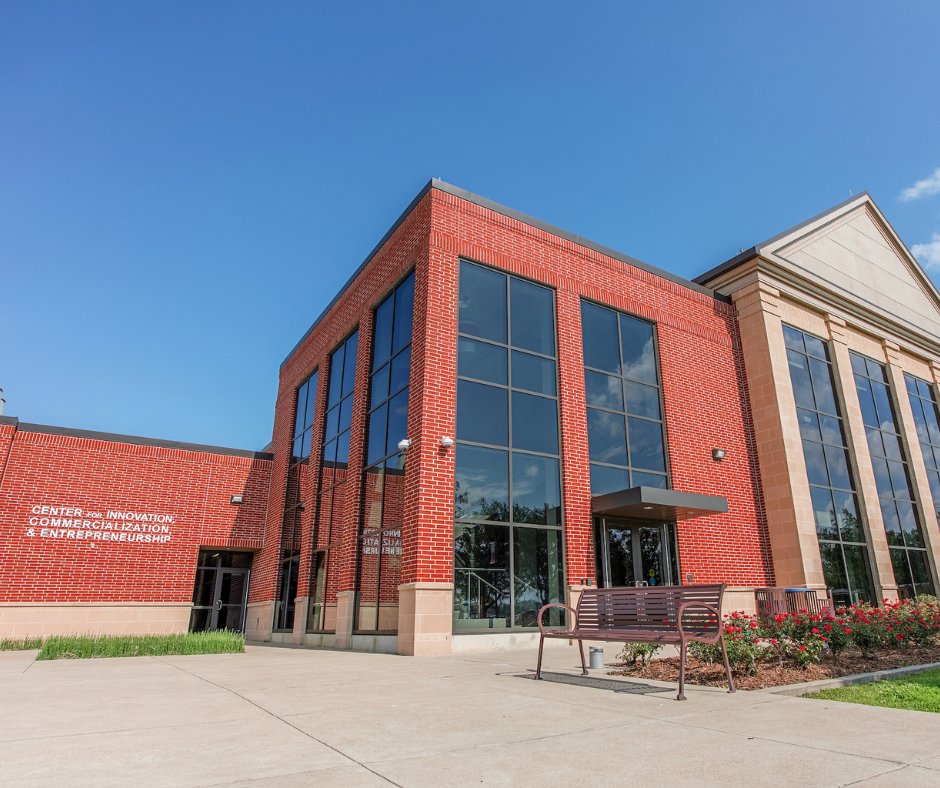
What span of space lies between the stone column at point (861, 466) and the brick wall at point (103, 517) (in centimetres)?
1775

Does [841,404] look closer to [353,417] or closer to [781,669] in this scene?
[353,417]

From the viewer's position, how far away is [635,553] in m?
13.2

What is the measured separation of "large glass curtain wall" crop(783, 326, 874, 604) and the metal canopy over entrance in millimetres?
4731

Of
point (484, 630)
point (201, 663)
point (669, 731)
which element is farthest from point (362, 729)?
point (484, 630)

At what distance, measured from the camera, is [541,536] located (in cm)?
1168

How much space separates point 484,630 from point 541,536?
2054mm

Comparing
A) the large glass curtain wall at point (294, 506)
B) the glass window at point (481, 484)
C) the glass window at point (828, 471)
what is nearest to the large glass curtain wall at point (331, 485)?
the large glass curtain wall at point (294, 506)

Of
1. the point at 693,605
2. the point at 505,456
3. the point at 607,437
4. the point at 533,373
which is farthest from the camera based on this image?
the point at 607,437

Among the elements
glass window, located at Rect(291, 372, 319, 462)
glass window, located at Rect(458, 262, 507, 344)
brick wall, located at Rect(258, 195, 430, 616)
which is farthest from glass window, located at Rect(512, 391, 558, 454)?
glass window, located at Rect(291, 372, 319, 462)

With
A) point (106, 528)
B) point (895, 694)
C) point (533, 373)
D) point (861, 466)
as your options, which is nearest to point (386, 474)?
point (533, 373)

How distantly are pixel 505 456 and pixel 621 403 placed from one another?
373 centimetres

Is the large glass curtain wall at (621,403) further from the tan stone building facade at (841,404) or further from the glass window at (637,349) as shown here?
the tan stone building facade at (841,404)

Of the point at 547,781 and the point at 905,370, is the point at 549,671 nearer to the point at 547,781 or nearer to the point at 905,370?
the point at 547,781

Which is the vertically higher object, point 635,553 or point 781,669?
point 635,553
